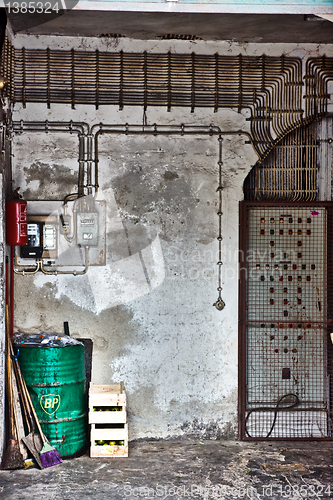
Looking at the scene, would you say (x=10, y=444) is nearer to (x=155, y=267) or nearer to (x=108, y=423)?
(x=108, y=423)

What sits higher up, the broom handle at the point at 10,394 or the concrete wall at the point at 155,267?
the concrete wall at the point at 155,267

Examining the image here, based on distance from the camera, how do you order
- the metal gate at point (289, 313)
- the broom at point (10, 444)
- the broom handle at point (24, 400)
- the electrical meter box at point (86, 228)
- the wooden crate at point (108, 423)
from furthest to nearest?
the metal gate at point (289, 313)
the electrical meter box at point (86, 228)
the wooden crate at point (108, 423)
the broom handle at point (24, 400)
the broom at point (10, 444)

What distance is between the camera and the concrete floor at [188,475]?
169 inches

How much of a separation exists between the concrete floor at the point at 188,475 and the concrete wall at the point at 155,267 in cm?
45

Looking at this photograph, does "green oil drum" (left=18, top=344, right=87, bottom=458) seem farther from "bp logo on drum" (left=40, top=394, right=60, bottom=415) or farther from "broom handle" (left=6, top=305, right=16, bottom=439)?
"broom handle" (left=6, top=305, right=16, bottom=439)

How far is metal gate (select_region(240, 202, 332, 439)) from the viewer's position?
584cm

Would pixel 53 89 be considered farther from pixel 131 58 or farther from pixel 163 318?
pixel 163 318

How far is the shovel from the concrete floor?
178 mm

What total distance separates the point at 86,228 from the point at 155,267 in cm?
89

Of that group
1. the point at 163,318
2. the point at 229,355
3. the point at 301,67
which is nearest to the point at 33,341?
the point at 163,318

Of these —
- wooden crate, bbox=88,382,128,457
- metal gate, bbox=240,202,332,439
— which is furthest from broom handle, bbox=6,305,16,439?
metal gate, bbox=240,202,332,439

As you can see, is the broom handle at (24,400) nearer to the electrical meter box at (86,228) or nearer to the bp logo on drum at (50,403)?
the bp logo on drum at (50,403)

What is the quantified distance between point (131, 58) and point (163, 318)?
2963 millimetres

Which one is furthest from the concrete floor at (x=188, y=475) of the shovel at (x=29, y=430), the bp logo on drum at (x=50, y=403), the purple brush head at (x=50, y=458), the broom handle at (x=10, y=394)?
the bp logo on drum at (x=50, y=403)
